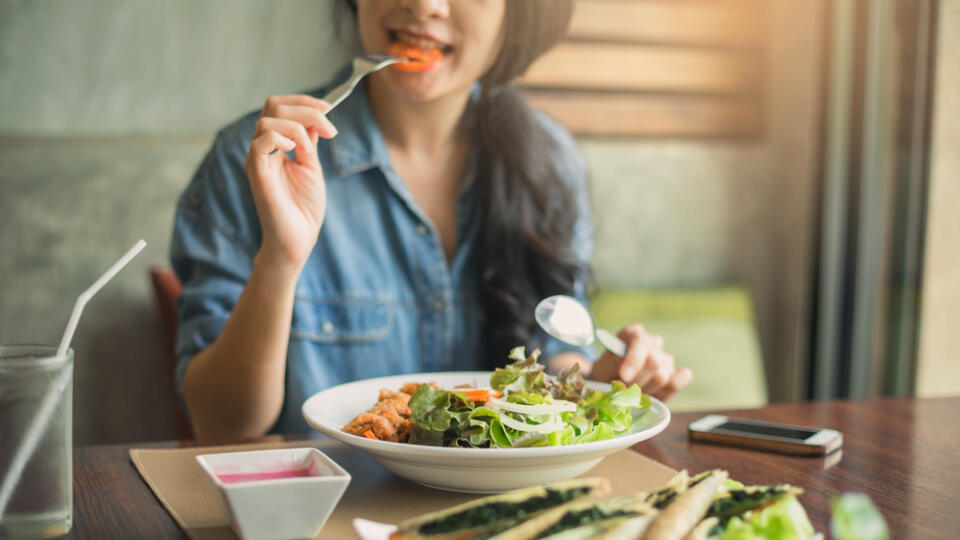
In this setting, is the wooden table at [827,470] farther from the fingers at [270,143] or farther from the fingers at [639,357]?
the fingers at [270,143]

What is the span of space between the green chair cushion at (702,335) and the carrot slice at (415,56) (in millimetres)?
1290

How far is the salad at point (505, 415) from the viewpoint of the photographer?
799 millimetres

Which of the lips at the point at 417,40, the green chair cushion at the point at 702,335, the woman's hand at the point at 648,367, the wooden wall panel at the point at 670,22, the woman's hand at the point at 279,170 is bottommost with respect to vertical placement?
the green chair cushion at the point at 702,335

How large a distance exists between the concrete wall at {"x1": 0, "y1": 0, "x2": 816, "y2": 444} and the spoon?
0.96m

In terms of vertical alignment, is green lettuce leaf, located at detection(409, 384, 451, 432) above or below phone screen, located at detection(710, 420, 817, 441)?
above

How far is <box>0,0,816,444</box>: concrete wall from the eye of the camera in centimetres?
212

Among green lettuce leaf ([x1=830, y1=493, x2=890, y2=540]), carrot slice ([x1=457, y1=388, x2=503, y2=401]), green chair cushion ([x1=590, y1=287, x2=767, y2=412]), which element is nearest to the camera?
green lettuce leaf ([x1=830, y1=493, x2=890, y2=540])

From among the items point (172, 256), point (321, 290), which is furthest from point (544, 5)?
point (172, 256)

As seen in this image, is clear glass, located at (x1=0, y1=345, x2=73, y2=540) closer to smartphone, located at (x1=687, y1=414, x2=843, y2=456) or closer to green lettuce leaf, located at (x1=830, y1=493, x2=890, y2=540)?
green lettuce leaf, located at (x1=830, y1=493, x2=890, y2=540)

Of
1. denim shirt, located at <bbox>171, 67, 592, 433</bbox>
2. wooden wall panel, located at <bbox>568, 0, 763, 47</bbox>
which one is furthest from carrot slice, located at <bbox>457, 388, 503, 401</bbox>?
wooden wall panel, located at <bbox>568, 0, 763, 47</bbox>

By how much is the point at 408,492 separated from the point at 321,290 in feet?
2.43

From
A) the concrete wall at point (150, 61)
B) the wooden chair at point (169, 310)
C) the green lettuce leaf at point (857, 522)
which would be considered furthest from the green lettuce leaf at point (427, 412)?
the concrete wall at point (150, 61)

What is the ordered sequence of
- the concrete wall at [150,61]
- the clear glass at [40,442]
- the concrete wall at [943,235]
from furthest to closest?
the concrete wall at [943,235] < the concrete wall at [150,61] < the clear glass at [40,442]

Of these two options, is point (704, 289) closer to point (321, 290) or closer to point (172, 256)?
point (321, 290)
